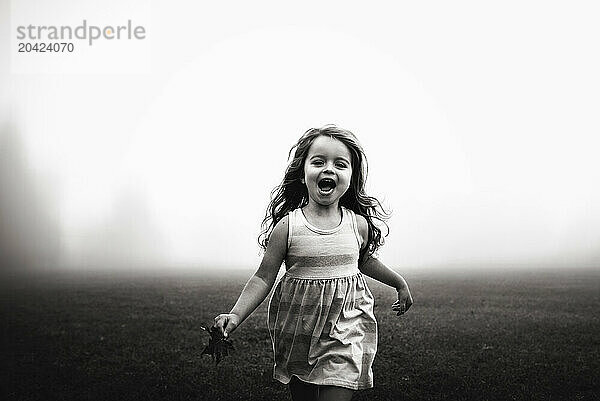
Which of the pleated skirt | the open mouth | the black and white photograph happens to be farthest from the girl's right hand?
the black and white photograph

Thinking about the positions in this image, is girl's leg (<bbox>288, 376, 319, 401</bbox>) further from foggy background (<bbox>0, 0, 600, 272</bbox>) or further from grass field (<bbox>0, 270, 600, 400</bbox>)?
foggy background (<bbox>0, 0, 600, 272</bbox>)

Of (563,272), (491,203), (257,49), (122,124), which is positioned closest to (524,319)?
(563,272)

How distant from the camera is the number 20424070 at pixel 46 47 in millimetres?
3576

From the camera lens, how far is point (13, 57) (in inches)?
142

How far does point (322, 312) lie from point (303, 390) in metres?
0.21

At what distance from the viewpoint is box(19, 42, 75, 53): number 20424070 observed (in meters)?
3.58

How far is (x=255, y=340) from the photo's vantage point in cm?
313

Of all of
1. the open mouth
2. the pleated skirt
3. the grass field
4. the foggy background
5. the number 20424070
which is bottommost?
the grass field

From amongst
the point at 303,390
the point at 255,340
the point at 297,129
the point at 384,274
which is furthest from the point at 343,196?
the point at 297,129

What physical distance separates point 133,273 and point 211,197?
59 centimetres

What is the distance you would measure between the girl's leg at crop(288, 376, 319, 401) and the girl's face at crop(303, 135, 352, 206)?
0.45 metres

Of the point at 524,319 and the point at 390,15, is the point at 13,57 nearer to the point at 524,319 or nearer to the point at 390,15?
the point at 390,15

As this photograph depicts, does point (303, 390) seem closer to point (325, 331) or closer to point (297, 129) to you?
point (325, 331)

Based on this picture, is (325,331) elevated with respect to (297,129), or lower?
lower
